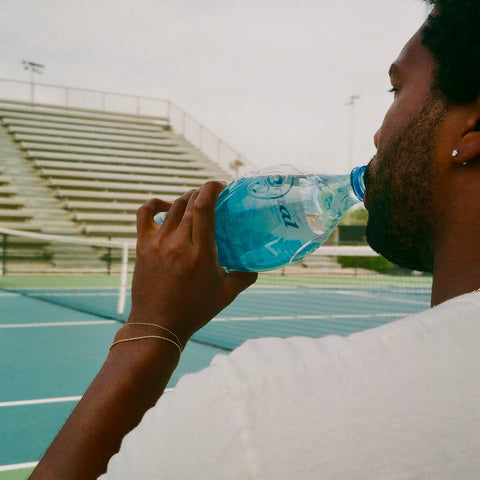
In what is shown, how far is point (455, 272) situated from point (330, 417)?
419 millimetres

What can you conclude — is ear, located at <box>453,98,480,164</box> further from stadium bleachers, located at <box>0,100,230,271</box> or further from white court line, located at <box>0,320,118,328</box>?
stadium bleachers, located at <box>0,100,230,271</box>

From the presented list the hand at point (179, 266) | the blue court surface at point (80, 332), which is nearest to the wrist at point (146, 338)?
the hand at point (179, 266)

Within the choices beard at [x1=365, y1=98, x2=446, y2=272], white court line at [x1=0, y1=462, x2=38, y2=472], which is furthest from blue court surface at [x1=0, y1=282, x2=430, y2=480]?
beard at [x1=365, y1=98, x2=446, y2=272]

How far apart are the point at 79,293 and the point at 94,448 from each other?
35.8 ft

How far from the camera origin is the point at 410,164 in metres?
1.03

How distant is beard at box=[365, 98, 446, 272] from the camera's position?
99 cm

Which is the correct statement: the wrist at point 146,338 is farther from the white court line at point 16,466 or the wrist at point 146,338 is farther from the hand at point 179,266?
the white court line at point 16,466

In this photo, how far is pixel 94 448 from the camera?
0.88 m

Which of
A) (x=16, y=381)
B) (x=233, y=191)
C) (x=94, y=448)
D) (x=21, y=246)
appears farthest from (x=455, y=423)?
(x=21, y=246)

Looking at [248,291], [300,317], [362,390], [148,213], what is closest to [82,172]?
[248,291]

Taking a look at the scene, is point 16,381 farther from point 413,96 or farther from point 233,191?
point 413,96

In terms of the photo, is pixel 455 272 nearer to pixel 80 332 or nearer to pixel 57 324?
pixel 80 332

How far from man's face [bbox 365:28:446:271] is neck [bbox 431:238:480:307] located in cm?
6

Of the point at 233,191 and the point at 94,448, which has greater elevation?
the point at 233,191
